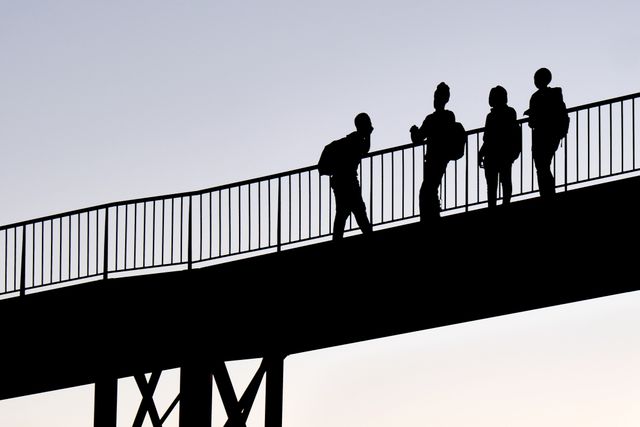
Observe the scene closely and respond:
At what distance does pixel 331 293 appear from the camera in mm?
24078

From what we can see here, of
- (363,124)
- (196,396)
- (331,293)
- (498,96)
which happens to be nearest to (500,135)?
(498,96)

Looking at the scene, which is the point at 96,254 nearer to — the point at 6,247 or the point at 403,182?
the point at 6,247

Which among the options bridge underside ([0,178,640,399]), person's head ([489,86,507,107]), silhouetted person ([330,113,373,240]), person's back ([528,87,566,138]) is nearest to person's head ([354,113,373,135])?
silhouetted person ([330,113,373,240])

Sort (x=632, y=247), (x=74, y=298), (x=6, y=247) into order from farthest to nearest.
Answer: (x=6, y=247) < (x=74, y=298) < (x=632, y=247)

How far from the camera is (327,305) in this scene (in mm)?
24156

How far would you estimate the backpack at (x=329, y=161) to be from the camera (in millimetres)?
24531

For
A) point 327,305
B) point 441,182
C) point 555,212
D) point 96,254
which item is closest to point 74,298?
point 96,254

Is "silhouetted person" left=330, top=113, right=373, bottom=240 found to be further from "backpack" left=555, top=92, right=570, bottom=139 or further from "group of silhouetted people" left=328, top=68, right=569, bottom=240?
"backpack" left=555, top=92, right=570, bottom=139

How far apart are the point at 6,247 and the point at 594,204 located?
1100 cm

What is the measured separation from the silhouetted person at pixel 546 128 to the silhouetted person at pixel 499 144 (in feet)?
1.08

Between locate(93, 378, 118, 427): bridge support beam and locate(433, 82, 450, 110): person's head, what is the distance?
657 cm

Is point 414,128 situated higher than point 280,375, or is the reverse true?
point 414,128

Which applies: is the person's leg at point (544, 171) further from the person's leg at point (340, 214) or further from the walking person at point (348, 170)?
the person's leg at point (340, 214)

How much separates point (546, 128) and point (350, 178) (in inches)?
117
